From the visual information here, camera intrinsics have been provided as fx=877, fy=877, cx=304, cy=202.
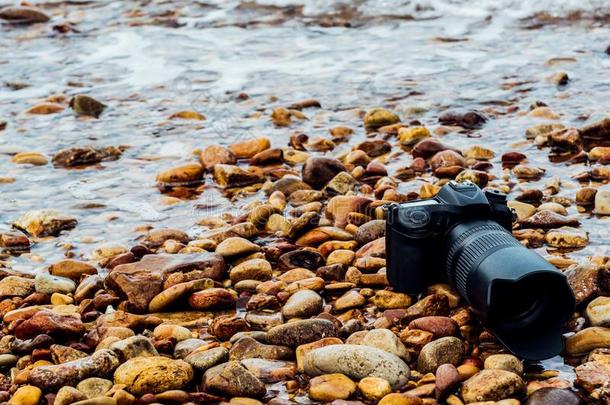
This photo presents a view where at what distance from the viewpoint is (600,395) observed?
2.73m

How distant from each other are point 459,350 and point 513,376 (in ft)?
0.95

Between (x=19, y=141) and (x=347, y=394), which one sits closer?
(x=347, y=394)

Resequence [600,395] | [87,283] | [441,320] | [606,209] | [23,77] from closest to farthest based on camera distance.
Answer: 1. [600,395]
2. [441,320]
3. [87,283]
4. [606,209]
5. [23,77]

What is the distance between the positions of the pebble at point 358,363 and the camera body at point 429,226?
0.53 metres

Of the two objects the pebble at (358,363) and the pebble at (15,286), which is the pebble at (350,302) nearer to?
the pebble at (358,363)

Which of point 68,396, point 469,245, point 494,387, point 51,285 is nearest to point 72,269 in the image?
point 51,285

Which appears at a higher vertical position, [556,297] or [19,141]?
[556,297]

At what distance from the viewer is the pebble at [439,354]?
3021 mm

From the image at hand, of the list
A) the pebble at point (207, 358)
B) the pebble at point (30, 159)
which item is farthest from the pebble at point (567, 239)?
the pebble at point (30, 159)

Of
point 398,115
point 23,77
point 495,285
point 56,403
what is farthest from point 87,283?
point 23,77

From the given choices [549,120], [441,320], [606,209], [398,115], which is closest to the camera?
[441,320]

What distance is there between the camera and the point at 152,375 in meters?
2.95

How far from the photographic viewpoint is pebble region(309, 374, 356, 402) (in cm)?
287

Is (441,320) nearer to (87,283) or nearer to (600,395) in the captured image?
(600,395)
